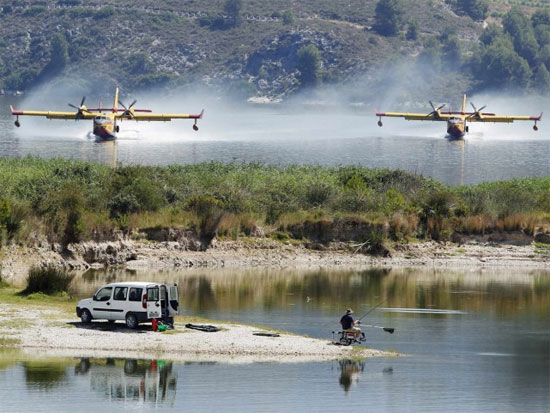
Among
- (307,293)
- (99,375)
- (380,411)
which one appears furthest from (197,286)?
(380,411)

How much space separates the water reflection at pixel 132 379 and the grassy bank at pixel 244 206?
18780 millimetres

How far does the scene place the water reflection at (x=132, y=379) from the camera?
30484 mm

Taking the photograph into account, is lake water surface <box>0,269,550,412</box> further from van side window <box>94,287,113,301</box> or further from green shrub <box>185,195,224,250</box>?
green shrub <box>185,195,224,250</box>

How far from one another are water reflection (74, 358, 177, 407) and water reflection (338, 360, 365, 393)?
13.8ft

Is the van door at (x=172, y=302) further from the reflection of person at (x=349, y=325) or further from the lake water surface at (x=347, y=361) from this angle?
the reflection of person at (x=349, y=325)

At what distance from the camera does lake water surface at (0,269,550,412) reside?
3025 cm

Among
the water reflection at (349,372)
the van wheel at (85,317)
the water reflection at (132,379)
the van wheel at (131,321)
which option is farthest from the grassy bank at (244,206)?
the water reflection at (349,372)

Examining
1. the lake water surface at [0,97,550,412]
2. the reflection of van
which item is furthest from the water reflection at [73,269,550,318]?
the reflection of van

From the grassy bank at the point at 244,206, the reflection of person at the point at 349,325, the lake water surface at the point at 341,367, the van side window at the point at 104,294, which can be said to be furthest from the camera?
the grassy bank at the point at 244,206

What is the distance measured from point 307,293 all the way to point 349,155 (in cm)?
7747

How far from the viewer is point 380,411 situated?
29688 mm

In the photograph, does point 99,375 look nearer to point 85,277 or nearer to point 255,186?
point 85,277

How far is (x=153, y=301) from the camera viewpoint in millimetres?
35906

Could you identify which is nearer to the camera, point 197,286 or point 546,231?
point 197,286
